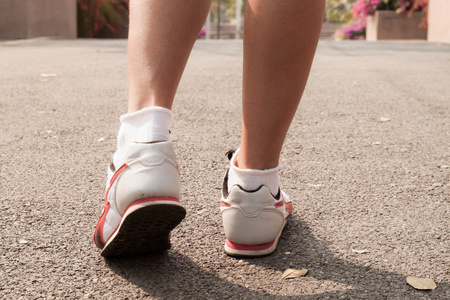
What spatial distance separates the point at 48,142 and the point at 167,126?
1.69 meters

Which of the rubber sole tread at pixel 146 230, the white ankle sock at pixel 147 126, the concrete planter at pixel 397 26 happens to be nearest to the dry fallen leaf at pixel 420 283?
the rubber sole tread at pixel 146 230

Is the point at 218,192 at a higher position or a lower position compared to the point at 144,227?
lower

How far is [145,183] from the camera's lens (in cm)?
130

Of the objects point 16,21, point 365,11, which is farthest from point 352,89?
point 365,11

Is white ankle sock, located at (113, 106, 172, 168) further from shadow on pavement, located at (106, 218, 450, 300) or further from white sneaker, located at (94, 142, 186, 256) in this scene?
shadow on pavement, located at (106, 218, 450, 300)

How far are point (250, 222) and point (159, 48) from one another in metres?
0.49

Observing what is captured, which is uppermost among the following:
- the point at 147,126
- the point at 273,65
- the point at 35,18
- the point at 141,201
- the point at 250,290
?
the point at 35,18

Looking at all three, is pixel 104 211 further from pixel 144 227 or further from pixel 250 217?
pixel 250 217

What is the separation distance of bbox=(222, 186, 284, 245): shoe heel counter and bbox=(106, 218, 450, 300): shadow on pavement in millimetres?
57

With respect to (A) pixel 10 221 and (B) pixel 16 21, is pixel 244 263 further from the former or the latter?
(B) pixel 16 21

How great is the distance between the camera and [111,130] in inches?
125

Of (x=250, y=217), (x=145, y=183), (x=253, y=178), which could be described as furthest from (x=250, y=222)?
(x=145, y=183)

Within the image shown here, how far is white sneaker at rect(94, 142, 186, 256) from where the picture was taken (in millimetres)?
1275

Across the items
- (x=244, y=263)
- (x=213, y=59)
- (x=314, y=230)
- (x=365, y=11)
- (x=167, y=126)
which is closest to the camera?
(x=167, y=126)
